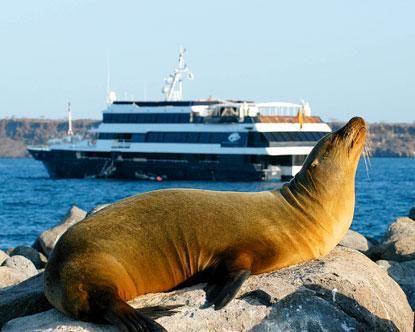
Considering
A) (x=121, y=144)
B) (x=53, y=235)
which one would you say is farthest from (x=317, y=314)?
(x=121, y=144)

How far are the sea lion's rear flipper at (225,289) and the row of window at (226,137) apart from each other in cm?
4701

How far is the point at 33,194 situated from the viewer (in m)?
48.9

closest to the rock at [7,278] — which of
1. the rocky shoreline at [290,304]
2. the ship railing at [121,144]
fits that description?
the rocky shoreline at [290,304]

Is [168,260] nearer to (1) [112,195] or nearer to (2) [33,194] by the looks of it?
(1) [112,195]

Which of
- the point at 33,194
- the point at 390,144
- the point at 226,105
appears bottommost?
the point at 390,144

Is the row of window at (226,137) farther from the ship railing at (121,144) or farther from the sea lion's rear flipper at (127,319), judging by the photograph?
the sea lion's rear flipper at (127,319)

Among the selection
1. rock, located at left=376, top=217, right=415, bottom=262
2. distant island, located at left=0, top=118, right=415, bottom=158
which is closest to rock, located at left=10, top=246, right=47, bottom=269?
rock, located at left=376, top=217, right=415, bottom=262

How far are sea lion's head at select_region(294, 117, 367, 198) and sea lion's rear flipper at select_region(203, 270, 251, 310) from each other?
3.50ft

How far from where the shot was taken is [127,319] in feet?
16.5

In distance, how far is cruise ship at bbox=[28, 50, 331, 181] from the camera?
53062 millimetres

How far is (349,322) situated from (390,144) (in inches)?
6659

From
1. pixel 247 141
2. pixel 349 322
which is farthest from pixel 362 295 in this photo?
pixel 247 141

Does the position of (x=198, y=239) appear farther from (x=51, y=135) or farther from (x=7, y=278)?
(x=51, y=135)

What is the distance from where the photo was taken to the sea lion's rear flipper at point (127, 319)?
501cm
